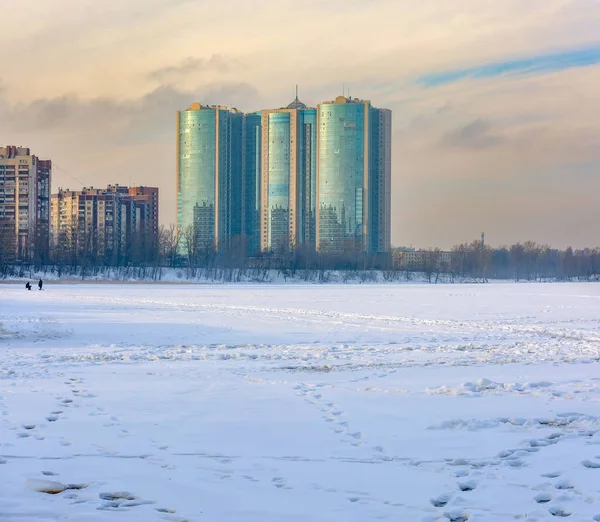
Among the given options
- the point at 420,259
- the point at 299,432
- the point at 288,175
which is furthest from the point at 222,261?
the point at 299,432

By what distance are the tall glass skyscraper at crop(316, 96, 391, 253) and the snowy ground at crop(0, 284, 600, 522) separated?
84.4 metres

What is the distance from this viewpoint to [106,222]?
113438 mm

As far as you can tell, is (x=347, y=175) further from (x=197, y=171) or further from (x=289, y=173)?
(x=197, y=171)

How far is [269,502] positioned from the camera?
524 centimetres

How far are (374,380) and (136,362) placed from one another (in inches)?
164

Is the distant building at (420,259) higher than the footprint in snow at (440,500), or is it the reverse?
the distant building at (420,259)

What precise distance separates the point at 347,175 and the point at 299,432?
311 ft

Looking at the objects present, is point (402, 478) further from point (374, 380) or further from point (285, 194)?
point (285, 194)

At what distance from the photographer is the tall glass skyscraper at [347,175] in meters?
101

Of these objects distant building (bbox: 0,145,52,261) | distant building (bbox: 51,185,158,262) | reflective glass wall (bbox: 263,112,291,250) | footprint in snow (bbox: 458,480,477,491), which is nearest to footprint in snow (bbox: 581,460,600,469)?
footprint in snow (bbox: 458,480,477,491)

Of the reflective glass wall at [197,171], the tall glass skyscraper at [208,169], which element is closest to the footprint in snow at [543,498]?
the tall glass skyscraper at [208,169]

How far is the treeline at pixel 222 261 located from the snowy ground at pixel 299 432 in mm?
66436

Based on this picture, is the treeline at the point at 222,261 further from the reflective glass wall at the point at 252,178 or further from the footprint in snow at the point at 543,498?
the footprint in snow at the point at 543,498

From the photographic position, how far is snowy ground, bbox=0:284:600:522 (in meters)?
5.24
